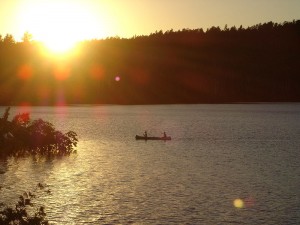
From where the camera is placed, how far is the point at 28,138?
196ft

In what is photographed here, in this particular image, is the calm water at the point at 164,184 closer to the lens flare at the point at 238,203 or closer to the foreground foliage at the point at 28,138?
the lens flare at the point at 238,203

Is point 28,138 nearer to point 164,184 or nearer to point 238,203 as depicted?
point 164,184

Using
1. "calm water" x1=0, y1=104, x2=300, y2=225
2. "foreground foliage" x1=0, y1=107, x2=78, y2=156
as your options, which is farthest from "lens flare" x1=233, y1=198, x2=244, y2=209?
"foreground foliage" x1=0, y1=107, x2=78, y2=156

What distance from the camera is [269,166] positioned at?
172 ft

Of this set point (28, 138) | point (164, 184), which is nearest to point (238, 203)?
point (164, 184)

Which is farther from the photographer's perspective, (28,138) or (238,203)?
(28,138)

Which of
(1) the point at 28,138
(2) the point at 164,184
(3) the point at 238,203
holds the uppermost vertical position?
(1) the point at 28,138

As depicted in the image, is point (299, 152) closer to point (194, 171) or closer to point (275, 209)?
point (194, 171)

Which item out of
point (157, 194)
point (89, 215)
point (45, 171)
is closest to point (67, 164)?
point (45, 171)

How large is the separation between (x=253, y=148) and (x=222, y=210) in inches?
1603

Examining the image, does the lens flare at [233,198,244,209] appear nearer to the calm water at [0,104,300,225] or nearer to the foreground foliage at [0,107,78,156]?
the calm water at [0,104,300,225]

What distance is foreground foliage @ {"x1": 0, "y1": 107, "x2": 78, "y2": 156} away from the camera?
57.1m

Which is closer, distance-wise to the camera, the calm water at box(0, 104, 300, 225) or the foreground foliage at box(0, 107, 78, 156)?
the calm water at box(0, 104, 300, 225)

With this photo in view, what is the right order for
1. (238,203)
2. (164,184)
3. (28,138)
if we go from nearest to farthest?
(238,203)
(164,184)
(28,138)
